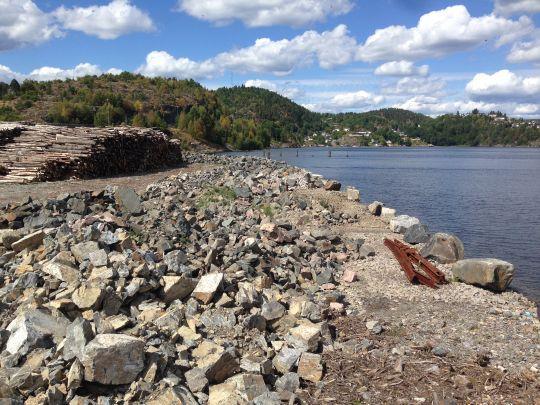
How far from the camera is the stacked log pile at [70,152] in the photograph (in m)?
23.0

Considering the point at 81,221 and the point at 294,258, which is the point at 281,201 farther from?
the point at 81,221

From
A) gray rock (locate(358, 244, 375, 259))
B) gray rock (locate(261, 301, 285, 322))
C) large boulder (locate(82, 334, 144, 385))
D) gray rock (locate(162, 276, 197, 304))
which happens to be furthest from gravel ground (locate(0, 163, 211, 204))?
large boulder (locate(82, 334, 144, 385))

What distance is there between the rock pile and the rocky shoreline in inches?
1.0

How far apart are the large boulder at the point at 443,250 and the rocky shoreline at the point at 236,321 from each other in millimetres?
41

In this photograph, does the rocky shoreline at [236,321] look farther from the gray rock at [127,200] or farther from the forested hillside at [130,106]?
the forested hillside at [130,106]

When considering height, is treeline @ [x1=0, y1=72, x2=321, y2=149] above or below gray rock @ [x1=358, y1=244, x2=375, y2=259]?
above

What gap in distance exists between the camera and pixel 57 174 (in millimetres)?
23391

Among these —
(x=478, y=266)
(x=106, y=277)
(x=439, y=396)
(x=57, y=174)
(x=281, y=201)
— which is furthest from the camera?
(x=57, y=174)

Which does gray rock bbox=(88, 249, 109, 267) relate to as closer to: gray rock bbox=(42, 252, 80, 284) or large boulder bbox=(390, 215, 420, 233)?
gray rock bbox=(42, 252, 80, 284)

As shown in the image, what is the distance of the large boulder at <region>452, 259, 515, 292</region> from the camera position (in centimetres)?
1149

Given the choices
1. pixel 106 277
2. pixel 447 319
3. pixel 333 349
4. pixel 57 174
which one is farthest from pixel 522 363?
pixel 57 174

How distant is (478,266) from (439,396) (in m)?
5.52

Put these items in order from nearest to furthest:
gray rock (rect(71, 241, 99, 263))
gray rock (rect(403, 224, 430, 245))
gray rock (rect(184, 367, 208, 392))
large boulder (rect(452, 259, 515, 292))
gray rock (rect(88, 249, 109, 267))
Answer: gray rock (rect(184, 367, 208, 392)), gray rock (rect(88, 249, 109, 267)), gray rock (rect(71, 241, 99, 263)), large boulder (rect(452, 259, 515, 292)), gray rock (rect(403, 224, 430, 245))

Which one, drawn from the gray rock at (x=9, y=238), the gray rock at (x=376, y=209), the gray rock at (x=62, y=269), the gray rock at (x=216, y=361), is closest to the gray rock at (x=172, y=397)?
the gray rock at (x=216, y=361)
